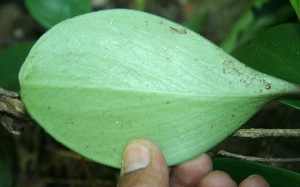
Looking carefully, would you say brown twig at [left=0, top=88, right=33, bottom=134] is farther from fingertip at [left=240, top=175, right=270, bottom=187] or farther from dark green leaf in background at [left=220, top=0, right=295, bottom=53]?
dark green leaf in background at [left=220, top=0, right=295, bottom=53]

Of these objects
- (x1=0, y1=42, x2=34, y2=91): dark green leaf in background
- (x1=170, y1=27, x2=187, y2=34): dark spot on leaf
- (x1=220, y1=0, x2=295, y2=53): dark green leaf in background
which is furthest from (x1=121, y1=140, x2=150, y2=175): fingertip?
(x1=220, y1=0, x2=295, y2=53): dark green leaf in background

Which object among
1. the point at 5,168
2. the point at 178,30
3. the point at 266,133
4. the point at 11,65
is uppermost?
the point at 178,30

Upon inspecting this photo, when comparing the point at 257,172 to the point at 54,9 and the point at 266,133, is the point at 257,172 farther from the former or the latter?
the point at 54,9

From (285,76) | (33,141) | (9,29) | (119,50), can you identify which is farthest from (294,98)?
(9,29)

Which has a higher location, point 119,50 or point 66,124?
point 119,50

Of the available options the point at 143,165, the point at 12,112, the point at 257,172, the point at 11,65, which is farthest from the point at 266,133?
the point at 11,65

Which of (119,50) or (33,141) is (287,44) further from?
(33,141)
